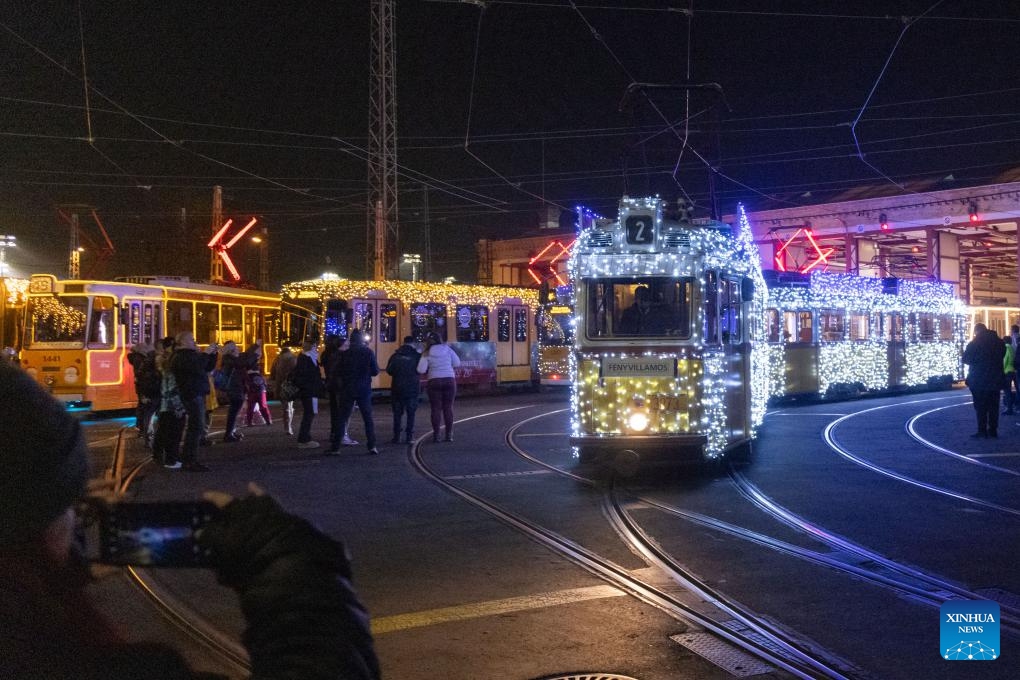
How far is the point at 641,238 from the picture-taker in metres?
11.6

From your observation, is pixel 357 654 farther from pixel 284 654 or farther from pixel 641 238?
pixel 641 238

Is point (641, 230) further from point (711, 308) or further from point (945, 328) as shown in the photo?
point (945, 328)

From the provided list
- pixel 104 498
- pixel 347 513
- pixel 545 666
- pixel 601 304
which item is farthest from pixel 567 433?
pixel 104 498

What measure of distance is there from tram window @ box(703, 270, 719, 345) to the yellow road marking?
18.5 feet

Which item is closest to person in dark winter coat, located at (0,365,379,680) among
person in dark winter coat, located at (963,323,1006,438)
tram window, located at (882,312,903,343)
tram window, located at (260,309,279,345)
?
person in dark winter coat, located at (963,323,1006,438)

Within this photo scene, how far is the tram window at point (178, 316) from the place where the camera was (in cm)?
2273

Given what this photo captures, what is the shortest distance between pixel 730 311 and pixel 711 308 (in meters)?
0.87

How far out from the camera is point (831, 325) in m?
23.9

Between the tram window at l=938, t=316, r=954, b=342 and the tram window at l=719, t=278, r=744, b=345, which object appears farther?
the tram window at l=938, t=316, r=954, b=342

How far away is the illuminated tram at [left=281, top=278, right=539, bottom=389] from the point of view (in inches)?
989

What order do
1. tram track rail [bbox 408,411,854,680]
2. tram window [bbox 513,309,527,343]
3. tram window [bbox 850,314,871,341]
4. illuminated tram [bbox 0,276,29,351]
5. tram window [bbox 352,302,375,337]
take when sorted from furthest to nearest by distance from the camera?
tram window [bbox 513,309,527,343] < tram window [bbox 352,302,375,337] < tram window [bbox 850,314,871,341] < illuminated tram [bbox 0,276,29,351] < tram track rail [bbox 408,411,854,680]

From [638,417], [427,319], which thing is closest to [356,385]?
[638,417]

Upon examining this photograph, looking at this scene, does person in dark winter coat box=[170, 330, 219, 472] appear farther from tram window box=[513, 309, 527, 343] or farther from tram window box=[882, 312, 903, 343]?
tram window box=[882, 312, 903, 343]

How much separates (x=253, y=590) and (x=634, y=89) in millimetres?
17767
